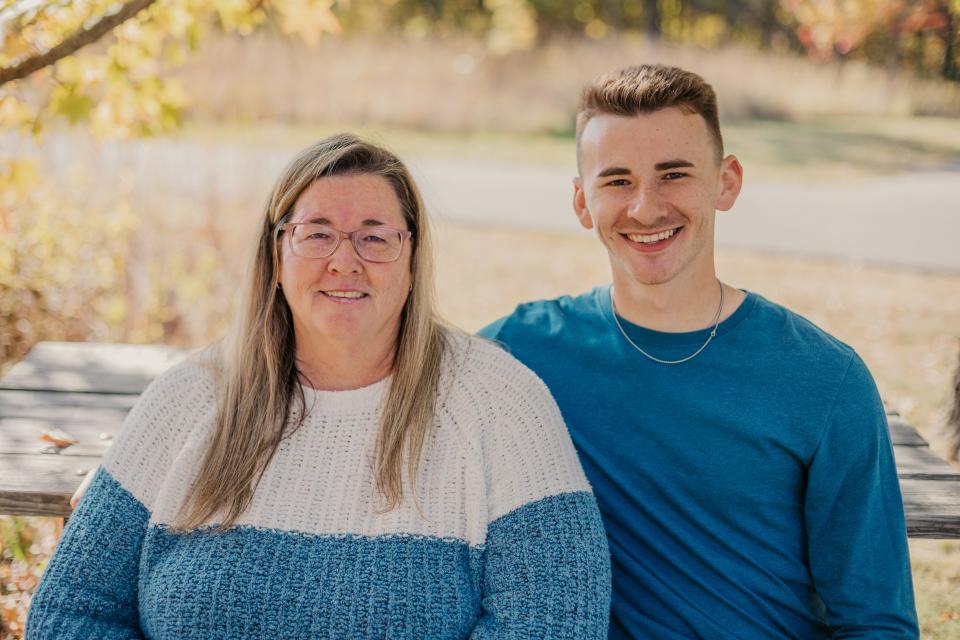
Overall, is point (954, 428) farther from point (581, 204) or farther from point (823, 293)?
point (823, 293)

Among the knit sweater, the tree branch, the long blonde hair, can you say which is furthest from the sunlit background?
the knit sweater

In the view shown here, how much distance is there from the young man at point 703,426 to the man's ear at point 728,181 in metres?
0.04

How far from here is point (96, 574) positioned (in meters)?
2.16

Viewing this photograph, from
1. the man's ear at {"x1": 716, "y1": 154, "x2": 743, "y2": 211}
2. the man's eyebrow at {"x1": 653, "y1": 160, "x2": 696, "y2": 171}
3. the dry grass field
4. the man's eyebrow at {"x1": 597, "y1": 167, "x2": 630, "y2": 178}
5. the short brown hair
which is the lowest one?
the dry grass field

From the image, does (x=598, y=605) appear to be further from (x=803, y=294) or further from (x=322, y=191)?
(x=803, y=294)

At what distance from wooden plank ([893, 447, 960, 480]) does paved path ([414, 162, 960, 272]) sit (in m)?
5.63

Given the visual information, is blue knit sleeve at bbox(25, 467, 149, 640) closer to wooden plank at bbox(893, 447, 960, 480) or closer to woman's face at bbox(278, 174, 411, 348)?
woman's face at bbox(278, 174, 411, 348)

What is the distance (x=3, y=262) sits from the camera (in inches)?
180

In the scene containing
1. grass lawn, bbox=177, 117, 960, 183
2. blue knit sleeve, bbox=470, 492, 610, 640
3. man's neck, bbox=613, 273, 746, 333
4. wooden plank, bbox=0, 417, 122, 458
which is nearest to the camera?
blue knit sleeve, bbox=470, 492, 610, 640

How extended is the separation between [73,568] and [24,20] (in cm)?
176

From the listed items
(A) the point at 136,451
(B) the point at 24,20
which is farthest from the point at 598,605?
(B) the point at 24,20

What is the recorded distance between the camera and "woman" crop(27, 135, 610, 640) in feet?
6.95

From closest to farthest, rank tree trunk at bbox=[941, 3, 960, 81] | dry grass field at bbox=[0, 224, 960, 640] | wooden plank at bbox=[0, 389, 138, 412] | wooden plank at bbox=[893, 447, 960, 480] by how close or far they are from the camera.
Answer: wooden plank at bbox=[893, 447, 960, 480]
wooden plank at bbox=[0, 389, 138, 412]
dry grass field at bbox=[0, 224, 960, 640]
tree trunk at bbox=[941, 3, 960, 81]

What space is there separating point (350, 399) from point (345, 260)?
34 cm
